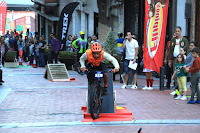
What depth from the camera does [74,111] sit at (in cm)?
1099

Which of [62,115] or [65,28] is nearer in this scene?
[62,115]

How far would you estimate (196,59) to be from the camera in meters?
12.1

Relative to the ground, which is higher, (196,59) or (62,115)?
(196,59)

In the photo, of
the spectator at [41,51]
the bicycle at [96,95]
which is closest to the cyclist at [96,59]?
the bicycle at [96,95]

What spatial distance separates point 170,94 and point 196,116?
3.97 metres

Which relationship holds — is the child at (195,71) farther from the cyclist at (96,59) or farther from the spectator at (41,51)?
the spectator at (41,51)

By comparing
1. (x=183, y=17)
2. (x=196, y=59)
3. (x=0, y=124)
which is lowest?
(x=0, y=124)

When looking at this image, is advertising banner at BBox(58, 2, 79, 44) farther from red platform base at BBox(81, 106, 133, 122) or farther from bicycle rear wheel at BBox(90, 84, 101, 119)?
bicycle rear wheel at BBox(90, 84, 101, 119)

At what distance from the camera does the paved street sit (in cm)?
898

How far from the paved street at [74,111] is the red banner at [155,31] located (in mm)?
1024

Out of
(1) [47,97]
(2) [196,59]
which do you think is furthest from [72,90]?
(2) [196,59]

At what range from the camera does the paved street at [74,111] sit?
8.98 metres

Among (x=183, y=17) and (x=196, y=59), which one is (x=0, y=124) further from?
(x=183, y=17)

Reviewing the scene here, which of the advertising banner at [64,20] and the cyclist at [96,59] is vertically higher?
the advertising banner at [64,20]
